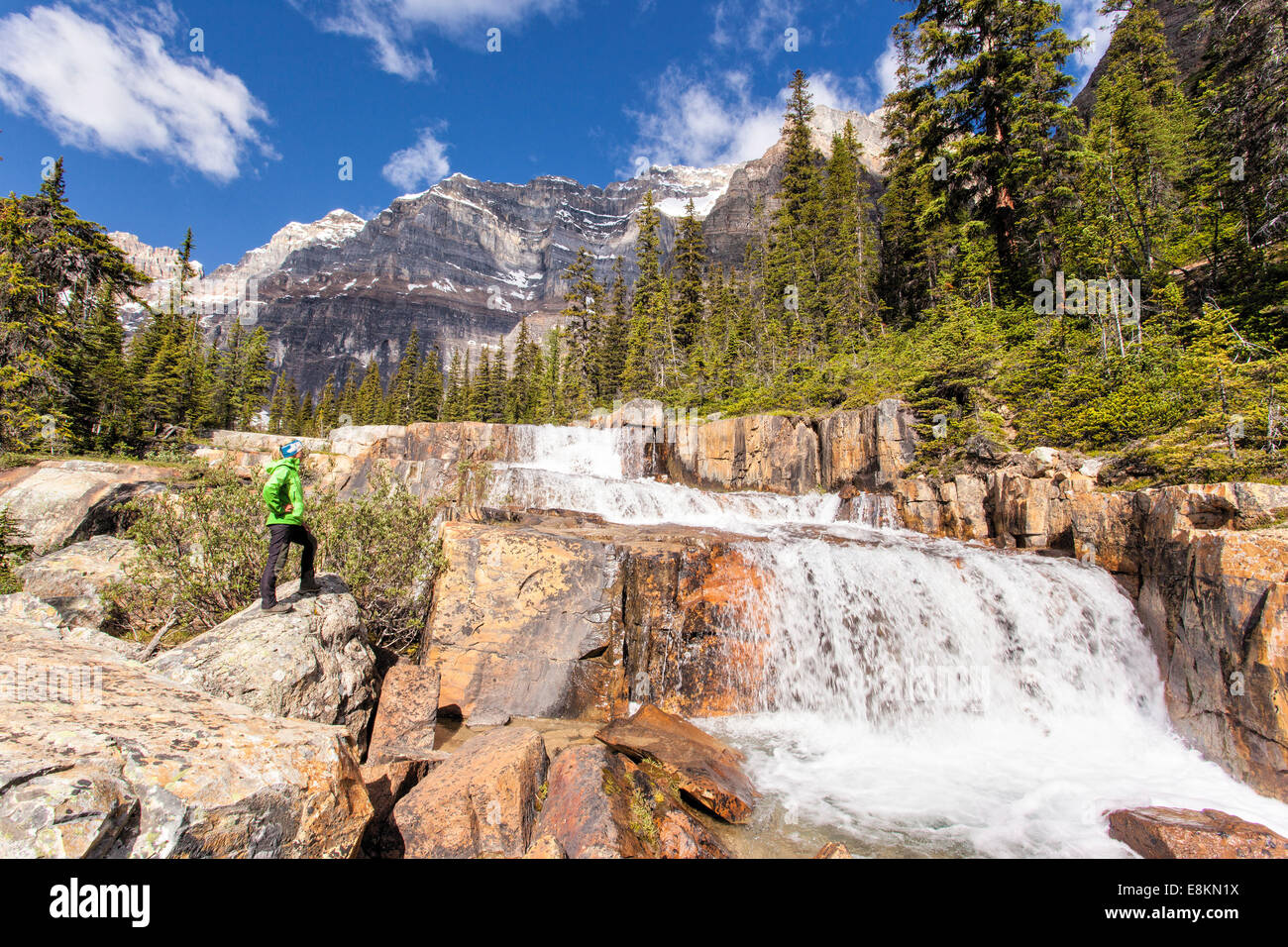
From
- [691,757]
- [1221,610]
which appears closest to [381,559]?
[691,757]

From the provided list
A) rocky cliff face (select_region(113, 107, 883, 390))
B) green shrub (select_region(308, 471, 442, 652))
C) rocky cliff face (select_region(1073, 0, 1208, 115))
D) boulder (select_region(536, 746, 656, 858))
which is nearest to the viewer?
boulder (select_region(536, 746, 656, 858))

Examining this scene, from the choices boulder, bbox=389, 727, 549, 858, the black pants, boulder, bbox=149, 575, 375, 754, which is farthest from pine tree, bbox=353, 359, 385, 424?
boulder, bbox=389, 727, 549, 858

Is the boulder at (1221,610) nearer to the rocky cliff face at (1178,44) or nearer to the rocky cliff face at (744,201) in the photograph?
the rocky cliff face at (1178,44)

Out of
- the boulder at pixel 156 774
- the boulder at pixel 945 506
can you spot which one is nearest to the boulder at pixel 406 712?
the boulder at pixel 156 774

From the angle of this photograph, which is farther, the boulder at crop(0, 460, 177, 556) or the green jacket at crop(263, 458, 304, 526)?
the boulder at crop(0, 460, 177, 556)

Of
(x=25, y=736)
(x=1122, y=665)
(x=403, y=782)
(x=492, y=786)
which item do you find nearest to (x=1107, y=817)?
(x=1122, y=665)

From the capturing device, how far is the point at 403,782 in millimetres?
4789

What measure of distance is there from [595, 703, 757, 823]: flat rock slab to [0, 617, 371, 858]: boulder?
3398mm

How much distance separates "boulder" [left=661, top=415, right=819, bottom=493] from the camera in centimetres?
1970

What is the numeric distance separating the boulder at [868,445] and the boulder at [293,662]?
15.9 metres

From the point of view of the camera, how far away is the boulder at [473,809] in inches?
160

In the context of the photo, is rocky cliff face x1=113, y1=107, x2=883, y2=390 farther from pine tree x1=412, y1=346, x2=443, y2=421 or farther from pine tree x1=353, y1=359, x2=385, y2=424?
pine tree x1=353, y1=359, x2=385, y2=424

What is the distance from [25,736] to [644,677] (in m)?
7.12

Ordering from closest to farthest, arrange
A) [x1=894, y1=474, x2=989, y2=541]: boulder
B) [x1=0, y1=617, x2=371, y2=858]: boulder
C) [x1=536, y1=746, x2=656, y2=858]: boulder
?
[x1=0, y1=617, x2=371, y2=858]: boulder, [x1=536, y1=746, x2=656, y2=858]: boulder, [x1=894, y1=474, x2=989, y2=541]: boulder
